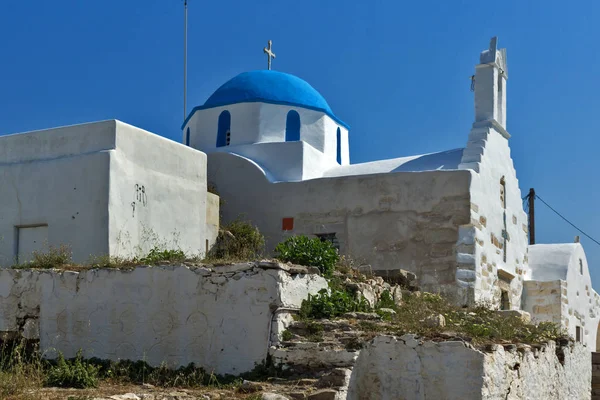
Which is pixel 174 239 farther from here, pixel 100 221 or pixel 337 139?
pixel 337 139

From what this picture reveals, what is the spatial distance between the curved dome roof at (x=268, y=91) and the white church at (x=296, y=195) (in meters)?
0.03

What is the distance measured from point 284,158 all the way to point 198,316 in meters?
7.98

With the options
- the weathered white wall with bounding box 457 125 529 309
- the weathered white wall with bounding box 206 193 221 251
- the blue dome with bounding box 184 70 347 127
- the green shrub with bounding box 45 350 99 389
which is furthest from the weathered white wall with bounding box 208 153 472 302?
the green shrub with bounding box 45 350 99 389

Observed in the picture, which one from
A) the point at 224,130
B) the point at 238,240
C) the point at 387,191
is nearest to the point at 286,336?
the point at 238,240

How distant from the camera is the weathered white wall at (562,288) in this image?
56.2 feet

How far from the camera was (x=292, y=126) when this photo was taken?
18016 millimetres

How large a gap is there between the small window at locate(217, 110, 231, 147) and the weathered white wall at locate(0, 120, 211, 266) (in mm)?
4480

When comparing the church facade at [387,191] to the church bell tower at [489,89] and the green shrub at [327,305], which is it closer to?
the church bell tower at [489,89]

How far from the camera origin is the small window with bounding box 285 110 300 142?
18.0 m

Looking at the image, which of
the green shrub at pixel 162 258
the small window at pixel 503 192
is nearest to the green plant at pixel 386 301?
the green shrub at pixel 162 258

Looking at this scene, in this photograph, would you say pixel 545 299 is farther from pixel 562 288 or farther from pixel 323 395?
pixel 323 395

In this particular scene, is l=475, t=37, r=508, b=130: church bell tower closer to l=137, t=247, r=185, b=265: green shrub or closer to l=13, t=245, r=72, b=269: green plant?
l=137, t=247, r=185, b=265: green shrub

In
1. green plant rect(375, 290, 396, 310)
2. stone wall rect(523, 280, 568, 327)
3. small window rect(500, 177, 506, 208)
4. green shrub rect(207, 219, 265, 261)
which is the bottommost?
stone wall rect(523, 280, 568, 327)

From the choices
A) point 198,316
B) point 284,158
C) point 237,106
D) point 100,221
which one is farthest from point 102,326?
point 237,106
